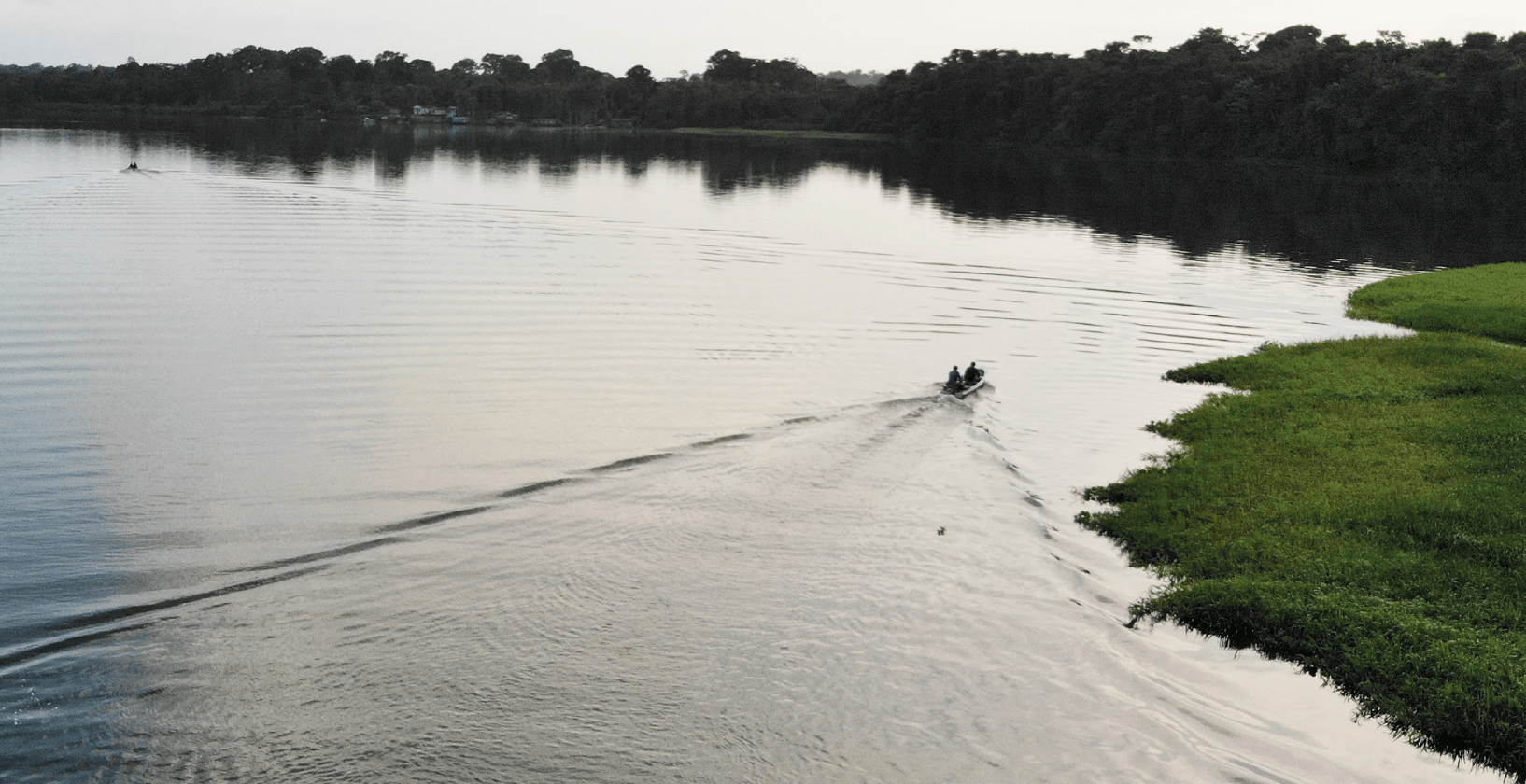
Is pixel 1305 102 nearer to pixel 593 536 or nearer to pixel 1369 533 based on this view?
pixel 1369 533

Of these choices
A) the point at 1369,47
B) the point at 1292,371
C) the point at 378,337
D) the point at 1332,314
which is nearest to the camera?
the point at 1292,371

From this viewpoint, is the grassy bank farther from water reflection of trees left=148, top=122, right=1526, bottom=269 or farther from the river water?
water reflection of trees left=148, top=122, right=1526, bottom=269


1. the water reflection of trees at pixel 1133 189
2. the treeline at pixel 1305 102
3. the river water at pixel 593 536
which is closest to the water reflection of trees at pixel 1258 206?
the water reflection of trees at pixel 1133 189

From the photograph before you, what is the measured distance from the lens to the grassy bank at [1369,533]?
1405cm

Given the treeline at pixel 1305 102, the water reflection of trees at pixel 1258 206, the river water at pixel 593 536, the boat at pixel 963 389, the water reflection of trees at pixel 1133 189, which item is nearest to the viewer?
the river water at pixel 593 536

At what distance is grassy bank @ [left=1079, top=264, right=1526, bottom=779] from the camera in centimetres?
1405

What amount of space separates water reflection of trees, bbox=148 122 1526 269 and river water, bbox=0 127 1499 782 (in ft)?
95.9

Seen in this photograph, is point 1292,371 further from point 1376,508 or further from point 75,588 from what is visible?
point 75,588

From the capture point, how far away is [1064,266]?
2174 inches

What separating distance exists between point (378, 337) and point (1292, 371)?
84.2 ft

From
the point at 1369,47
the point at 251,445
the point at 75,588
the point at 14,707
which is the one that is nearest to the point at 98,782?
the point at 14,707

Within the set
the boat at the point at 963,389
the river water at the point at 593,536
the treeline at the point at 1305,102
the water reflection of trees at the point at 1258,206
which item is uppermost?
the treeline at the point at 1305,102

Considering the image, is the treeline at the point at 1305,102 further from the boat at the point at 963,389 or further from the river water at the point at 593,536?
the boat at the point at 963,389

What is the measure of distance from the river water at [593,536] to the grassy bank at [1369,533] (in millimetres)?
639
